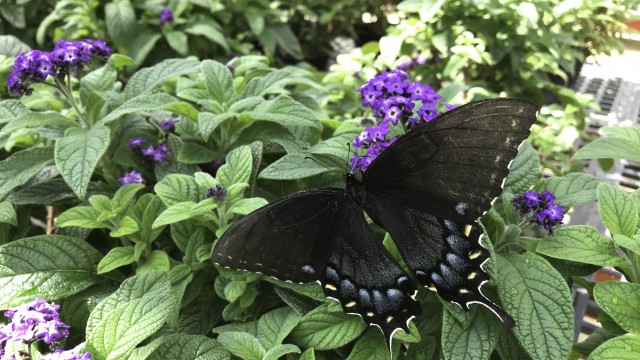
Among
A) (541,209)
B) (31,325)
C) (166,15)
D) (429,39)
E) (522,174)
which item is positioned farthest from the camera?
(429,39)

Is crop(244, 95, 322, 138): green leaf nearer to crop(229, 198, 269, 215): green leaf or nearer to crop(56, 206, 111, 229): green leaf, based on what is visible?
crop(229, 198, 269, 215): green leaf

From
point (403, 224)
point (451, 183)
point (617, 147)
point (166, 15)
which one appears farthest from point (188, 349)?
point (166, 15)

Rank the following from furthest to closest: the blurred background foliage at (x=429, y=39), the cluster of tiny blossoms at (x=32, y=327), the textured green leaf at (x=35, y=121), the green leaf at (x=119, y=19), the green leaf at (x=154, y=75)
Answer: the green leaf at (x=119, y=19) < the blurred background foliage at (x=429, y=39) < the green leaf at (x=154, y=75) < the textured green leaf at (x=35, y=121) < the cluster of tiny blossoms at (x=32, y=327)

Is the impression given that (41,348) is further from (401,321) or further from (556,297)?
(556,297)

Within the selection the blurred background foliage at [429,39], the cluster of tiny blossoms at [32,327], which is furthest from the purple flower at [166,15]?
the cluster of tiny blossoms at [32,327]

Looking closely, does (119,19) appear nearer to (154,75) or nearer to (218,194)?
(154,75)

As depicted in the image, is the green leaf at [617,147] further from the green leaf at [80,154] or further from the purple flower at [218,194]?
the green leaf at [80,154]

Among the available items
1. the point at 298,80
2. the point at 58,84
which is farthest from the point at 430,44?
the point at 58,84
